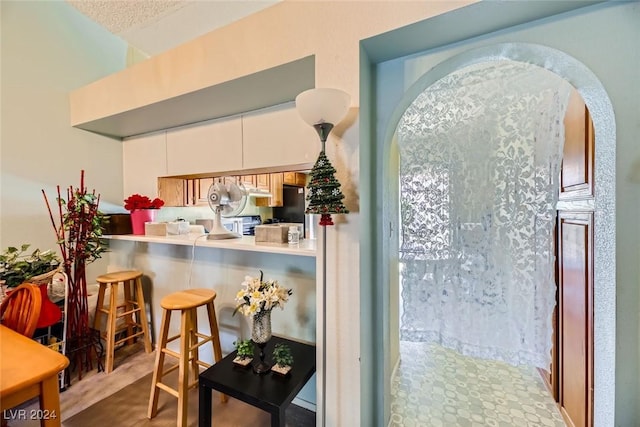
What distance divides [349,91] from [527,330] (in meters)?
1.61

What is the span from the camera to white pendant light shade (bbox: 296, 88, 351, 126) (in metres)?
0.99

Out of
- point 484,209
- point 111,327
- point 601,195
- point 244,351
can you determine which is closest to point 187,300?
point 244,351

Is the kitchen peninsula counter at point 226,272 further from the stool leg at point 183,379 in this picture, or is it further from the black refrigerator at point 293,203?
the black refrigerator at point 293,203

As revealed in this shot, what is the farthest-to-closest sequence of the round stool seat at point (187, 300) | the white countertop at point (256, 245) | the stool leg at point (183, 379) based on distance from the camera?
the round stool seat at point (187, 300)
the stool leg at point (183, 379)
the white countertop at point (256, 245)

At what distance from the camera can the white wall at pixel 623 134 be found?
0.90 metres

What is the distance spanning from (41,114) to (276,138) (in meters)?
1.91

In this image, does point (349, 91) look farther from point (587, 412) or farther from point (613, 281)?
point (587, 412)

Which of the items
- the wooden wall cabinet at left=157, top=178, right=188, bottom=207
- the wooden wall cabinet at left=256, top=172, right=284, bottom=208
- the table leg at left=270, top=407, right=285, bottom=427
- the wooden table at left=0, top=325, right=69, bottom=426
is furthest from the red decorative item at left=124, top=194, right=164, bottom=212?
the table leg at left=270, top=407, right=285, bottom=427

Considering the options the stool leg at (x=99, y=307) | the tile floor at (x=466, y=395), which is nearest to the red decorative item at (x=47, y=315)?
the stool leg at (x=99, y=307)

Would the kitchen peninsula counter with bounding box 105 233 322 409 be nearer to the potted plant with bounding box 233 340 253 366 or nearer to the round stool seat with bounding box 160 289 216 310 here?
the round stool seat with bounding box 160 289 216 310

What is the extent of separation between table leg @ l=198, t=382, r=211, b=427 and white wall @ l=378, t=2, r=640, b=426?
1697mm

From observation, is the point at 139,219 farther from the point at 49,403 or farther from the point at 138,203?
the point at 49,403

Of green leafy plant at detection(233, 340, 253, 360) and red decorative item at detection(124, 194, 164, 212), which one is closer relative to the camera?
green leafy plant at detection(233, 340, 253, 360)

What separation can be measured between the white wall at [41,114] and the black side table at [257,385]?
1918 millimetres
